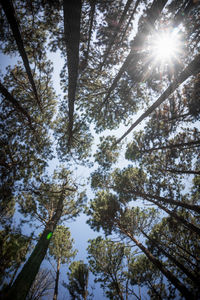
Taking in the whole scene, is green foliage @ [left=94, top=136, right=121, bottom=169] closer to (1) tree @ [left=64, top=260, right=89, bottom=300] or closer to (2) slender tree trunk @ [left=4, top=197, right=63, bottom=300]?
(2) slender tree trunk @ [left=4, top=197, right=63, bottom=300]

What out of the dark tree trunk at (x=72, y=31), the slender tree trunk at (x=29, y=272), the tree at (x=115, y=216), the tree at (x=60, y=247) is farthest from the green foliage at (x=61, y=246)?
the dark tree trunk at (x=72, y=31)

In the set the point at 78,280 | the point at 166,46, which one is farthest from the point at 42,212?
the point at 166,46

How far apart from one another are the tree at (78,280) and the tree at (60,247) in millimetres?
858

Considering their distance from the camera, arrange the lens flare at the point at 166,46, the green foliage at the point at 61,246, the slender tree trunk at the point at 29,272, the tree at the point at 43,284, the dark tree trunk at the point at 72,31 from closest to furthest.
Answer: the dark tree trunk at the point at 72,31 < the slender tree trunk at the point at 29,272 < the lens flare at the point at 166,46 < the tree at the point at 43,284 < the green foliage at the point at 61,246

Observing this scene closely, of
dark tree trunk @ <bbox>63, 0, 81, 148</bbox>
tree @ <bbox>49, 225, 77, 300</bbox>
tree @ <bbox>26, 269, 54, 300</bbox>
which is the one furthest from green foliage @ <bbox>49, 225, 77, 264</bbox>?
dark tree trunk @ <bbox>63, 0, 81, 148</bbox>

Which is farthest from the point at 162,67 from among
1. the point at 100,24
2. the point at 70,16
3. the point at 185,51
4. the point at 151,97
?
the point at 70,16

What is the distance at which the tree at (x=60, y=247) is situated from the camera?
884 cm

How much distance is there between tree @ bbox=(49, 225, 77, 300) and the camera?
8.84m

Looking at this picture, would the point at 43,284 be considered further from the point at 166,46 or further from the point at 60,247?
the point at 166,46

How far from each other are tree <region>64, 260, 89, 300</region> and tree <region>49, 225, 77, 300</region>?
858 millimetres

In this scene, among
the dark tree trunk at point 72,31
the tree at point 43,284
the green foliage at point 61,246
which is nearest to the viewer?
the dark tree trunk at point 72,31

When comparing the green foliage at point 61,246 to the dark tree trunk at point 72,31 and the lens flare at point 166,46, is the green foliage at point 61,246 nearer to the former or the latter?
the dark tree trunk at point 72,31

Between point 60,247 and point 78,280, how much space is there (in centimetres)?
310

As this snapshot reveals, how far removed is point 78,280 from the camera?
9.42m
